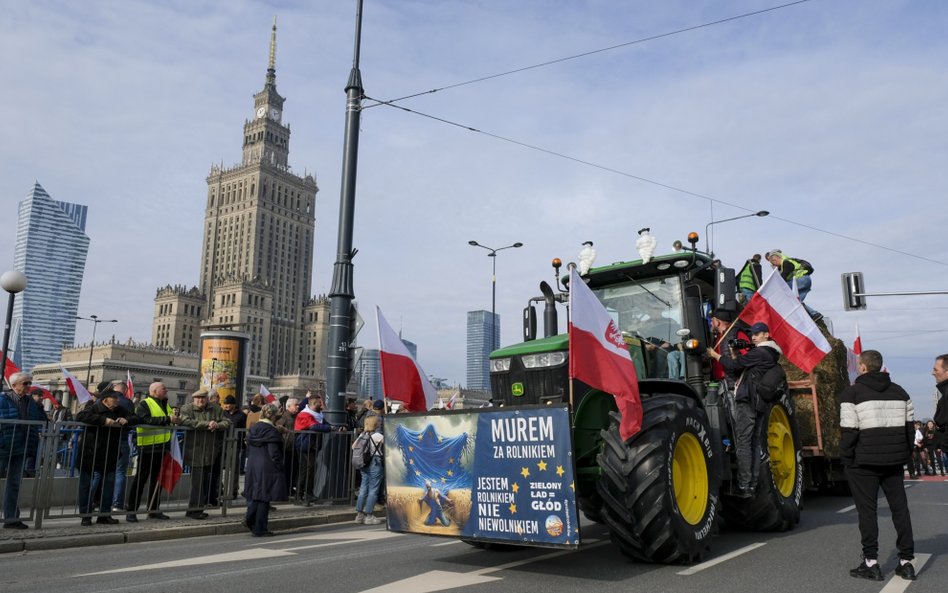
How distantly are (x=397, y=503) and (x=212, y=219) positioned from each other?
15206cm

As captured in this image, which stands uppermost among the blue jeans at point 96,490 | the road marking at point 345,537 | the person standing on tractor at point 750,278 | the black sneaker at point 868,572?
the person standing on tractor at point 750,278

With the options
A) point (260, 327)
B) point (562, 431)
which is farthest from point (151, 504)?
point (260, 327)

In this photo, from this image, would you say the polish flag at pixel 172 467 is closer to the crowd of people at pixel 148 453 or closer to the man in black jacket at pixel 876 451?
the crowd of people at pixel 148 453

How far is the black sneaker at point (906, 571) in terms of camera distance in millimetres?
5535

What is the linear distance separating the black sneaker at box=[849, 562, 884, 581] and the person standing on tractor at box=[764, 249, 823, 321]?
5.33 meters

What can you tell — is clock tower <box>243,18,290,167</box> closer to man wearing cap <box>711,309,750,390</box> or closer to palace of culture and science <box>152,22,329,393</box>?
palace of culture and science <box>152,22,329,393</box>

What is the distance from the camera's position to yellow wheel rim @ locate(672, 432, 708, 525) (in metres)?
6.21

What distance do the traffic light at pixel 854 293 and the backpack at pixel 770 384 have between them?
1507 centimetres

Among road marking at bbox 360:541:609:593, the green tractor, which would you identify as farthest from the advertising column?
road marking at bbox 360:541:609:593

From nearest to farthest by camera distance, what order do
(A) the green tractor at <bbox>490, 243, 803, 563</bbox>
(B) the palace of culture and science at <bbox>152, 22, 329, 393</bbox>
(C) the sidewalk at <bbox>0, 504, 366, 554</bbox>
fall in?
1. (A) the green tractor at <bbox>490, 243, 803, 563</bbox>
2. (C) the sidewalk at <bbox>0, 504, 366, 554</bbox>
3. (B) the palace of culture and science at <bbox>152, 22, 329, 393</bbox>

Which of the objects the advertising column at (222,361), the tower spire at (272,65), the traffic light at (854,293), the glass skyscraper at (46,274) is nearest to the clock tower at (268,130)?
the tower spire at (272,65)

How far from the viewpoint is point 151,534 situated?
8.84 m

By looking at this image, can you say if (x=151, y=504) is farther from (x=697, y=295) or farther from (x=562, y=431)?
(x=697, y=295)

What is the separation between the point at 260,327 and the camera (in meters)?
134
